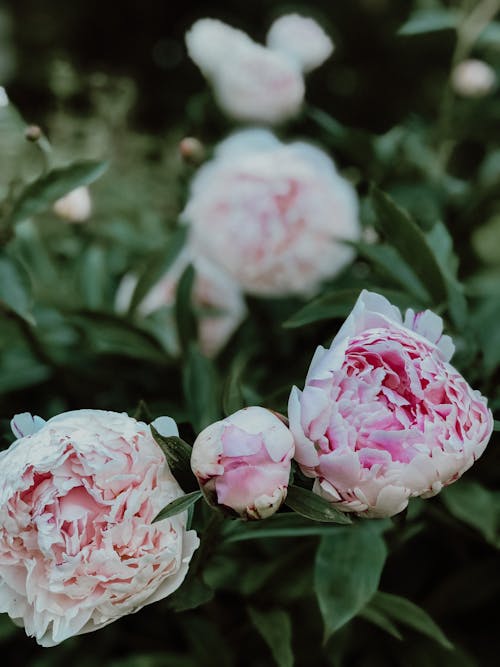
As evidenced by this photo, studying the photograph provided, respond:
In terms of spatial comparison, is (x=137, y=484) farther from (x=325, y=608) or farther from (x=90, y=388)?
(x=90, y=388)

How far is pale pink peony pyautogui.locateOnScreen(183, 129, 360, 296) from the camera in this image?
0.75m

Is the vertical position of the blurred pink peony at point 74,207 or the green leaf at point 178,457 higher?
the green leaf at point 178,457

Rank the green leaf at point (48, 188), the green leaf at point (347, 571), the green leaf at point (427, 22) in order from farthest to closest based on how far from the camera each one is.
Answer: the green leaf at point (427, 22)
the green leaf at point (48, 188)
the green leaf at point (347, 571)

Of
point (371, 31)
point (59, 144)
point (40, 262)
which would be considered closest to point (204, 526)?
point (40, 262)

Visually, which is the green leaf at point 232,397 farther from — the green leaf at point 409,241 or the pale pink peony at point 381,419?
the green leaf at point 409,241

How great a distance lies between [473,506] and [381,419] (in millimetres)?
240

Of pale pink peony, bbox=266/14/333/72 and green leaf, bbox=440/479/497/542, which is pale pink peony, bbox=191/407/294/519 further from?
pale pink peony, bbox=266/14/333/72

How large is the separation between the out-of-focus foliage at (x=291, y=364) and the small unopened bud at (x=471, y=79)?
0.02 m

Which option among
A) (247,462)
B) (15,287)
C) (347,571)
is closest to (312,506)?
(247,462)

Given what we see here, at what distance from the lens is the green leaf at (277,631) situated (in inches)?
22.0

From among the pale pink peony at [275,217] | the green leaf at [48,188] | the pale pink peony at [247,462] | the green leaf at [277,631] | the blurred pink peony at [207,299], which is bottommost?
the green leaf at [277,631]

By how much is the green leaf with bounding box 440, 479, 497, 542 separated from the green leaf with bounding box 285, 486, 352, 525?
0.68ft

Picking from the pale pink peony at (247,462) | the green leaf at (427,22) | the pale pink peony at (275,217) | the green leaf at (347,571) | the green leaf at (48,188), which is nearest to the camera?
the pale pink peony at (247,462)

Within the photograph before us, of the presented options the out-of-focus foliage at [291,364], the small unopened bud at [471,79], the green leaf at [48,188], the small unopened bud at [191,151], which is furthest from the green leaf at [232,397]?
A: the small unopened bud at [471,79]
